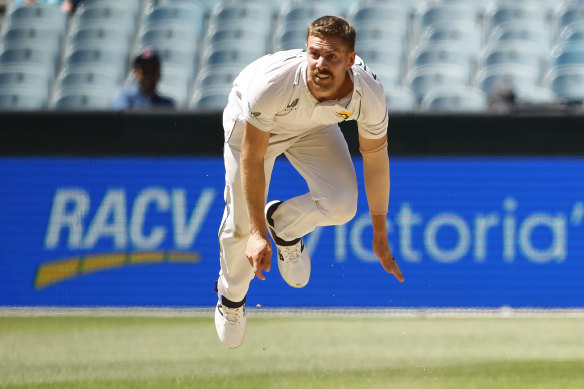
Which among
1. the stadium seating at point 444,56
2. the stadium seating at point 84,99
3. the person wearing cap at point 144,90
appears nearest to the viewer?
the person wearing cap at point 144,90

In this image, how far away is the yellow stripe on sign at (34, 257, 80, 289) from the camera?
8.52 meters

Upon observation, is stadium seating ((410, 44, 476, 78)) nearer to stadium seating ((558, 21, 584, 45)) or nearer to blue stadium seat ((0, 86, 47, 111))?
stadium seating ((558, 21, 584, 45))

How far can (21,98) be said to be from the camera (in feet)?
38.1

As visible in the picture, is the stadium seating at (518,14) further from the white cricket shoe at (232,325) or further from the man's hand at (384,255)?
the white cricket shoe at (232,325)

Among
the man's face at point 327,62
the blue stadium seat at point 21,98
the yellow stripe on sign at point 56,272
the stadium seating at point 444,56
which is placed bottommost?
the blue stadium seat at point 21,98

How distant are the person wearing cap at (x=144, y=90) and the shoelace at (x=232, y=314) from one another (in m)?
3.51

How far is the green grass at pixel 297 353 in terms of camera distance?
18.3 feet

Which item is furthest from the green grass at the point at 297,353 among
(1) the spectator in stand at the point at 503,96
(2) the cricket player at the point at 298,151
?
(1) the spectator in stand at the point at 503,96

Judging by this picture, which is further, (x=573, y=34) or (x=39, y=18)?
(x=39, y=18)

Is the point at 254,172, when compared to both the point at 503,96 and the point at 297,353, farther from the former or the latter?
the point at 503,96

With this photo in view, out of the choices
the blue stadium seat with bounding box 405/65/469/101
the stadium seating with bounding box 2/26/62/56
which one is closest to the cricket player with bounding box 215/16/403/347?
the blue stadium seat with bounding box 405/65/469/101

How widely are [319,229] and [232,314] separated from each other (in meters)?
3.13

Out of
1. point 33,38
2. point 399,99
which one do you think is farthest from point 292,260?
point 33,38

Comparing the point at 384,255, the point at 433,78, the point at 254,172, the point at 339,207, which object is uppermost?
the point at 254,172
